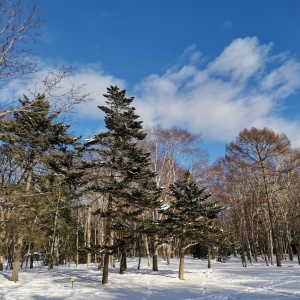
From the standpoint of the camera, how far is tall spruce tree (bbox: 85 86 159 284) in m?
15.5

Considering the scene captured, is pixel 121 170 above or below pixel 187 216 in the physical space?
above

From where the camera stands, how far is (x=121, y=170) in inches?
626

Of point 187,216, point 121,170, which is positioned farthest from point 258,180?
point 121,170

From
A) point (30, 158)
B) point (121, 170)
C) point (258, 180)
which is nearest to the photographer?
point (30, 158)

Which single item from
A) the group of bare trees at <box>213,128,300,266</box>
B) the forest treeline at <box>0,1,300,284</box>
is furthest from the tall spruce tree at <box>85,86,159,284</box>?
the group of bare trees at <box>213,128,300,266</box>

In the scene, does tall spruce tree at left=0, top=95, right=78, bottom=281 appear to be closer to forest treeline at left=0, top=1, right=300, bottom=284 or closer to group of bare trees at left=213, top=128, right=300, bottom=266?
forest treeline at left=0, top=1, right=300, bottom=284

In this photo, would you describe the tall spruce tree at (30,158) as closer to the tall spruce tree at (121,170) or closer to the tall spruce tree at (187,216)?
the tall spruce tree at (121,170)

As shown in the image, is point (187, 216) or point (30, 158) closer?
point (30, 158)

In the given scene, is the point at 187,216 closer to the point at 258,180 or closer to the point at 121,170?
the point at 121,170

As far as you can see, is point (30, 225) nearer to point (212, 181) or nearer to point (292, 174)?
point (212, 181)

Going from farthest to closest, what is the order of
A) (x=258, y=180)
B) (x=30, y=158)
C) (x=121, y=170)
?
(x=258, y=180)
(x=121, y=170)
(x=30, y=158)

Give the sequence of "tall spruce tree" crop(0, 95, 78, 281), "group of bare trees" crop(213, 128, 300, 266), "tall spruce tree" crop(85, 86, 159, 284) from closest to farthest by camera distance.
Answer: "tall spruce tree" crop(0, 95, 78, 281), "tall spruce tree" crop(85, 86, 159, 284), "group of bare trees" crop(213, 128, 300, 266)

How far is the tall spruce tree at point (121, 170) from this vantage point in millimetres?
15492

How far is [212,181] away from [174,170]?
591cm
